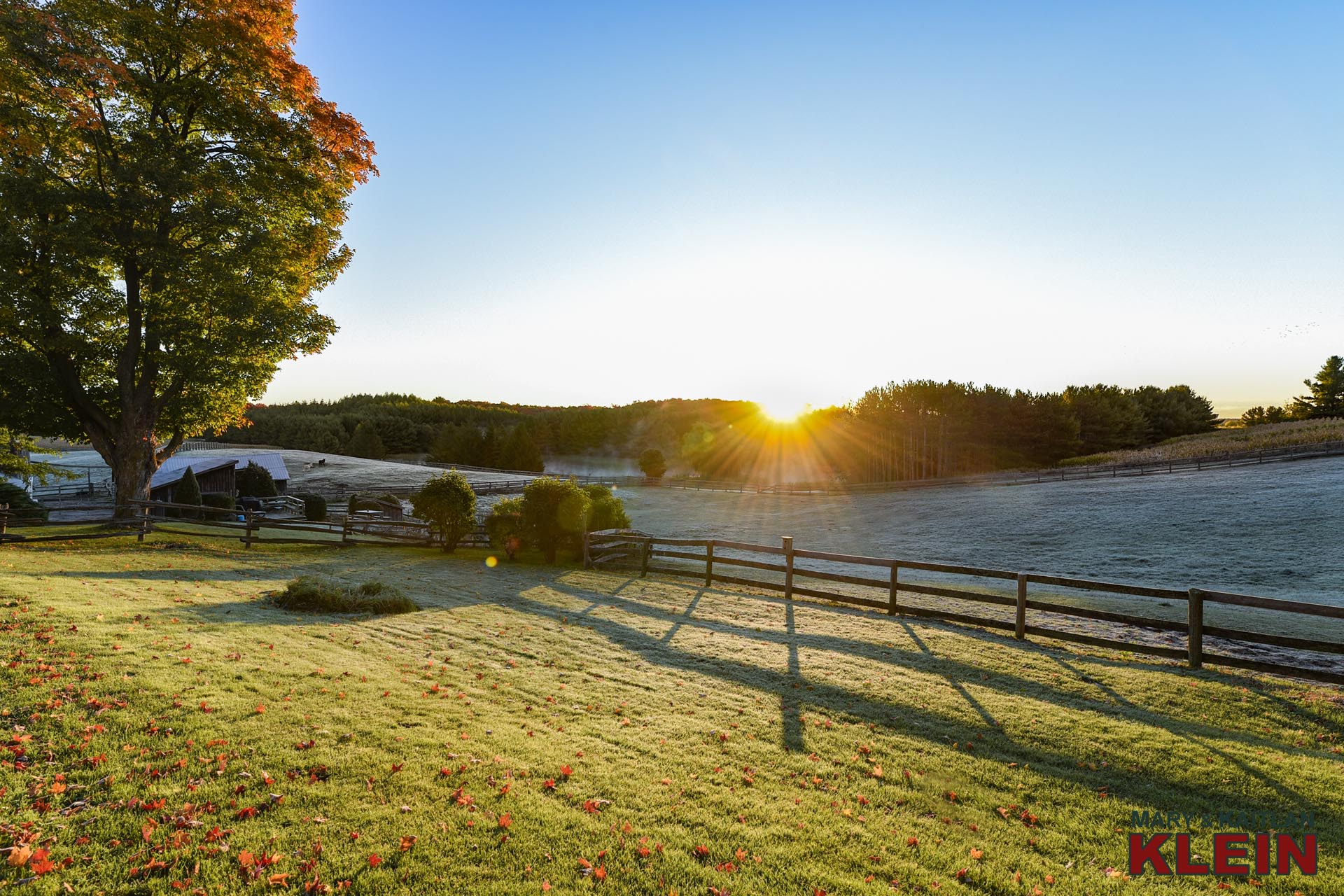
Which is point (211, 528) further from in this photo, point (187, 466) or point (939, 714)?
point (939, 714)

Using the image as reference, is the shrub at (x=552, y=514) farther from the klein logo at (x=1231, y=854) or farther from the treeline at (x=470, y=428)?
the treeline at (x=470, y=428)

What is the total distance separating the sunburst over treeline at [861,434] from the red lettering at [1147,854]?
70.3 m

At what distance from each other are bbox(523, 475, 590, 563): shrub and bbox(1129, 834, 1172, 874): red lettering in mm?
18243

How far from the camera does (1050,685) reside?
920 centimetres

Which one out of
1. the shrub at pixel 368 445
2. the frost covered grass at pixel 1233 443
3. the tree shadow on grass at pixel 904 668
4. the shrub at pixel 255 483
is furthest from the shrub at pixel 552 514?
the shrub at pixel 368 445

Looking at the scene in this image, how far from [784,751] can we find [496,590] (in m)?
10.5

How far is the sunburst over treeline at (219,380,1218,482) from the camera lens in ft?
239

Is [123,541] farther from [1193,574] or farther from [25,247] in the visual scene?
[1193,574]

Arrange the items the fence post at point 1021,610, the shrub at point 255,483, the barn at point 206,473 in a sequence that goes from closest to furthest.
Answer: the fence post at point 1021,610, the barn at point 206,473, the shrub at point 255,483

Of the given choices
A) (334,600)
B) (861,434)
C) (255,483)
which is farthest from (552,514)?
(861,434)

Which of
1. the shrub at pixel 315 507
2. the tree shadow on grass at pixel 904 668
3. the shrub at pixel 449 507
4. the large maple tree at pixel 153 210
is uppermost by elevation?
the large maple tree at pixel 153 210

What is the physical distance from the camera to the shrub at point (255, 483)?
41094 millimetres

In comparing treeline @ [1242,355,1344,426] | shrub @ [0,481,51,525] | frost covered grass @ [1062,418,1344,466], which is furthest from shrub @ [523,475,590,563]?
treeline @ [1242,355,1344,426]

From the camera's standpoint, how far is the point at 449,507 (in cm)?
2334
